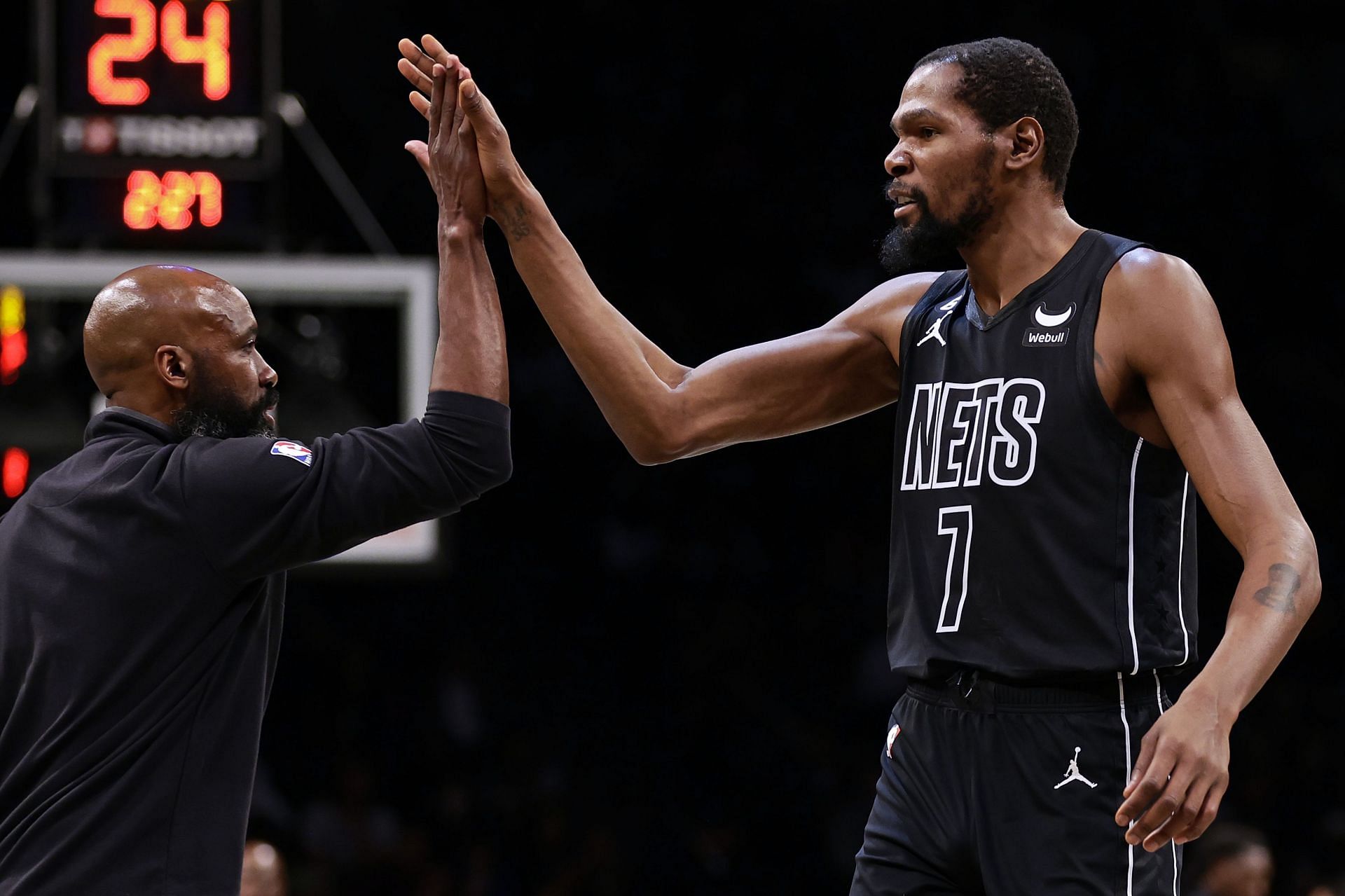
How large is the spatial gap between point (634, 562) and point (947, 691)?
8.27 metres

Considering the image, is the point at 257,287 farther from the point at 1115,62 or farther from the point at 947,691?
the point at 1115,62

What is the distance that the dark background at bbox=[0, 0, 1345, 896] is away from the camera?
10.6 m

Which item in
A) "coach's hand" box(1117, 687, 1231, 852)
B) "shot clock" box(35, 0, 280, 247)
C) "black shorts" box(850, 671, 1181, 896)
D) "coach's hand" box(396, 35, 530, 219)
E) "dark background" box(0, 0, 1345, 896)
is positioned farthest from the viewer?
"dark background" box(0, 0, 1345, 896)

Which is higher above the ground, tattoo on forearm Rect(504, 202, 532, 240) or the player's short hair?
the player's short hair

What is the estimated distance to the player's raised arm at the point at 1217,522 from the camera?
2527mm

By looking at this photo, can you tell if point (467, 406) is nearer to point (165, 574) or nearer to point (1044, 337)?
point (165, 574)

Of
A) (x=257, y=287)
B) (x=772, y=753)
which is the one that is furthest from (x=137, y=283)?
(x=772, y=753)

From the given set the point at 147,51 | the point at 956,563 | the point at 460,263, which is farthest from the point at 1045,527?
the point at 147,51

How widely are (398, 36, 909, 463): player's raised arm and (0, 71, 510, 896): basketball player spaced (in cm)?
46

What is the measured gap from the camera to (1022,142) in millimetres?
3189

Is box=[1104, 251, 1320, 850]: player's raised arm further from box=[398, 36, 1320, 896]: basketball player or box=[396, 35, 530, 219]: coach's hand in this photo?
box=[396, 35, 530, 219]: coach's hand

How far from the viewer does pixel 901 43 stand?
35.9 ft

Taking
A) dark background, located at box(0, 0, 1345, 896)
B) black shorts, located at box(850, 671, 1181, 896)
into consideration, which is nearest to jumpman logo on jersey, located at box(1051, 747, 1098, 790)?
black shorts, located at box(850, 671, 1181, 896)

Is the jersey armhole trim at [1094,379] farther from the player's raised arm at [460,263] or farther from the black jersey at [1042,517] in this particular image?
the player's raised arm at [460,263]
